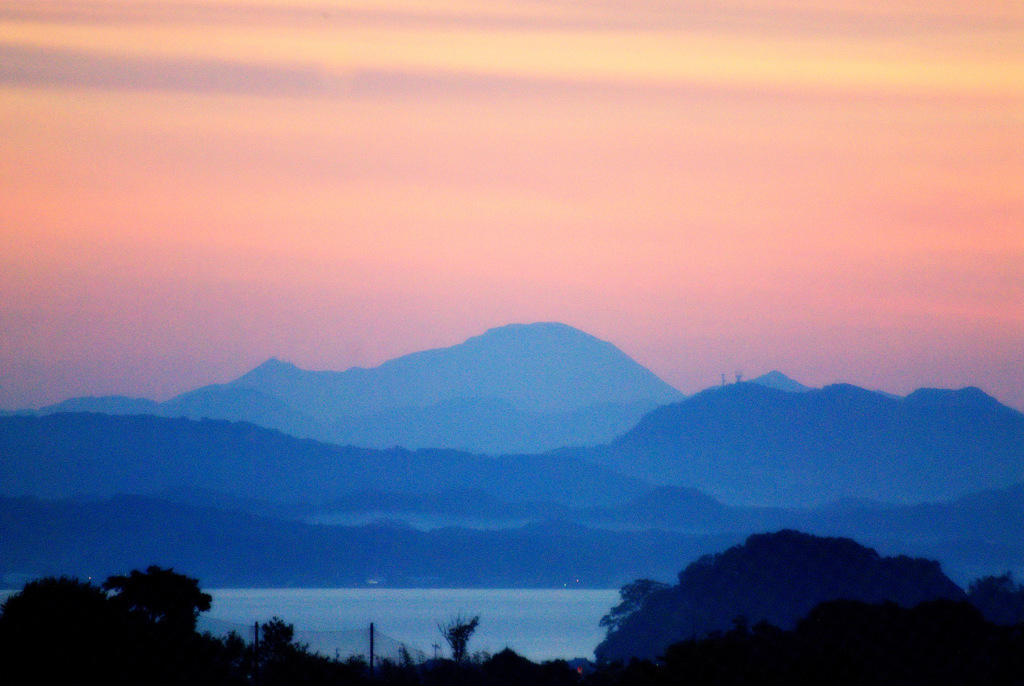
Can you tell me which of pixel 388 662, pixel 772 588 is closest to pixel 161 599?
pixel 388 662

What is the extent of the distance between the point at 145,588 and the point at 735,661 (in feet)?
42.8

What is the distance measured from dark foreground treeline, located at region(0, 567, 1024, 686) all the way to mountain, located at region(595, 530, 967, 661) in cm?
3694

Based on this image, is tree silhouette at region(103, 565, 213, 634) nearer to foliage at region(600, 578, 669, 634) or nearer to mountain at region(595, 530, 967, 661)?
mountain at region(595, 530, 967, 661)

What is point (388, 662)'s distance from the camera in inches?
1137

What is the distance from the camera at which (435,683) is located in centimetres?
2847

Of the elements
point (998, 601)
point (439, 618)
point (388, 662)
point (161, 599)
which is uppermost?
point (439, 618)

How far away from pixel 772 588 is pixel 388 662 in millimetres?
47497

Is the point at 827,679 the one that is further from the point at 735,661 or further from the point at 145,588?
the point at 145,588

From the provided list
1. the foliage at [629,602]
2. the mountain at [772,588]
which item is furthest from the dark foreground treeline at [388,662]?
the foliage at [629,602]

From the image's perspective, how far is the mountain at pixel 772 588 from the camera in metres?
70.4

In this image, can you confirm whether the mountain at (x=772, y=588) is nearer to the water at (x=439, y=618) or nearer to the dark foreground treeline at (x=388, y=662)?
the water at (x=439, y=618)

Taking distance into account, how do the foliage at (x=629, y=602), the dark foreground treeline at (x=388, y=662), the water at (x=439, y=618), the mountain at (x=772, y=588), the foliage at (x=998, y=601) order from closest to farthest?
1. the dark foreground treeline at (x=388, y=662)
2. the mountain at (x=772, y=588)
3. the foliage at (x=998, y=601)
4. the foliage at (x=629, y=602)
5. the water at (x=439, y=618)

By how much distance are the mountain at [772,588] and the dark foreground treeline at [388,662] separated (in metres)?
36.9

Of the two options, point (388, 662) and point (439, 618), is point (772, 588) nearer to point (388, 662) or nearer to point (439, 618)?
point (388, 662)
